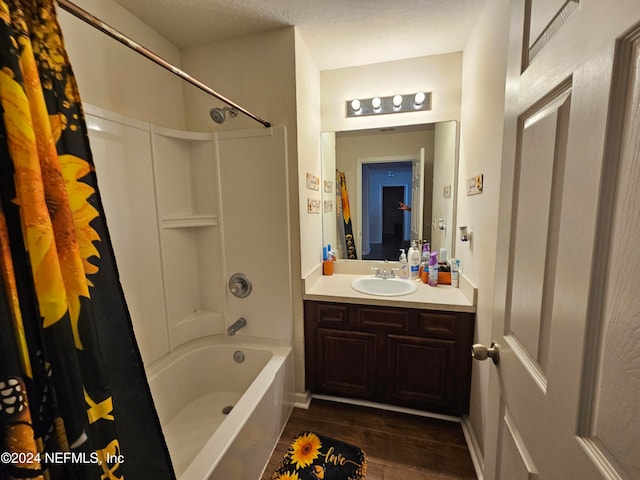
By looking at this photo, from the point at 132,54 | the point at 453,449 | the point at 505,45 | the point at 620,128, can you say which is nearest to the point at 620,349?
the point at 620,128

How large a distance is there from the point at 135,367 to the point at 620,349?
3.55 feet

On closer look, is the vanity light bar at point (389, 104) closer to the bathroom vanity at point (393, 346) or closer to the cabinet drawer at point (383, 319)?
the bathroom vanity at point (393, 346)

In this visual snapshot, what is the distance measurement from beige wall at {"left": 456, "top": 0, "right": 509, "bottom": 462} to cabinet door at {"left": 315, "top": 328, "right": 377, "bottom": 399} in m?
0.64

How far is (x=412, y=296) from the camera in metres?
1.85

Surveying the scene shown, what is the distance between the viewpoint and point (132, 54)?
5.17 ft

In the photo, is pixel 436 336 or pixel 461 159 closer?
pixel 436 336

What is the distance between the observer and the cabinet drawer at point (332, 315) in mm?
1898

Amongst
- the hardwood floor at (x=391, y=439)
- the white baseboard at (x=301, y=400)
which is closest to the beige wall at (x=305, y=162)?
the white baseboard at (x=301, y=400)

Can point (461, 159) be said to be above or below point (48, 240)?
above

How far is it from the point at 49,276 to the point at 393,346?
1.77m

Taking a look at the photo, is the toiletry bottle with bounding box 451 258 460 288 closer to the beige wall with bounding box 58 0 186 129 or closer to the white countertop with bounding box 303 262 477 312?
the white countertop with bounding box 303 262 477 312

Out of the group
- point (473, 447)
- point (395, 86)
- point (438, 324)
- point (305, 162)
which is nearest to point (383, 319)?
point (438, 324)

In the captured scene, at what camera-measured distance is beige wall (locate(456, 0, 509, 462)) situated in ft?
4.43

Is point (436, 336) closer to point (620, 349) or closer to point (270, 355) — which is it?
point (270, 355)
